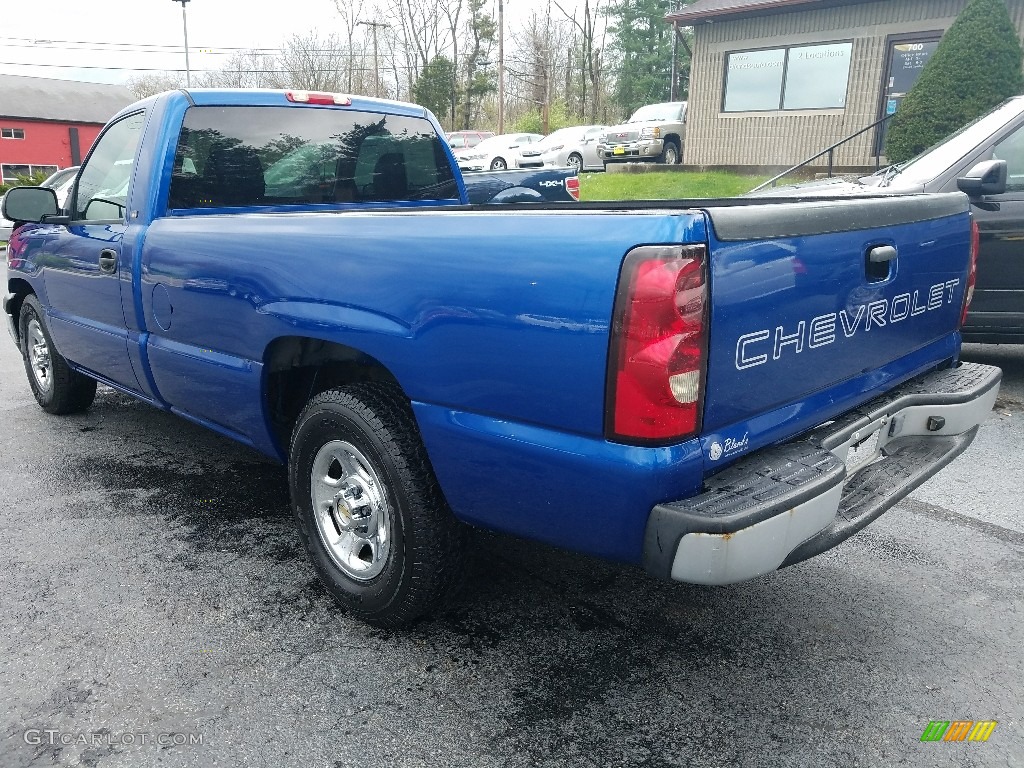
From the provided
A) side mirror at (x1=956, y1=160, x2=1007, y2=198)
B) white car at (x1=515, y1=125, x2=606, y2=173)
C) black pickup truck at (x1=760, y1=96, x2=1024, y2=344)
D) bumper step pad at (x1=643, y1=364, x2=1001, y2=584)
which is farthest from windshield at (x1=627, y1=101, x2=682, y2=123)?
bumper step pad at (x1=643, y1=364, x2=1001, y2=584)

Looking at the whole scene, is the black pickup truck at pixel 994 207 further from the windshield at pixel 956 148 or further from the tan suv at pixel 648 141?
the tan suv at pixel 648 141

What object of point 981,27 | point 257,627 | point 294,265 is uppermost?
point 981,27

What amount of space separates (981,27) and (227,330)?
15.4m

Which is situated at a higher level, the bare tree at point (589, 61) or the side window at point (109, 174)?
the bare tree at point (589, 61)

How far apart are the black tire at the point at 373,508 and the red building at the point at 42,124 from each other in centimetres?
5878

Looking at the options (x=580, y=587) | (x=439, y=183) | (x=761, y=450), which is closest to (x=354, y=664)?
(x=580, y=587)

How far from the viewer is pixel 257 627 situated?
9.66 feet

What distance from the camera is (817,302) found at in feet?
7.98

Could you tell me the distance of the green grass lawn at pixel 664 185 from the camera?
54.2 feet

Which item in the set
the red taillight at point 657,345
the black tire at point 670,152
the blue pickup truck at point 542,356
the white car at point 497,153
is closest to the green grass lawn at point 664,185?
the black tire at point 670,152

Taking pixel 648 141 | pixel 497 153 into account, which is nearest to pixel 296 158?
pixel 648 141

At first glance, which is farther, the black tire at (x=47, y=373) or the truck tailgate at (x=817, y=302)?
the black tire at (x=47, y=373)

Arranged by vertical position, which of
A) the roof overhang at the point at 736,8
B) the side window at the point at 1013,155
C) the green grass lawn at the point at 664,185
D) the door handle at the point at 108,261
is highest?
the roof overhang at the point at 736,8

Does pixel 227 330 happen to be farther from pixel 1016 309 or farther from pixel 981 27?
pixel 981 27
